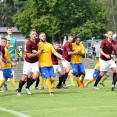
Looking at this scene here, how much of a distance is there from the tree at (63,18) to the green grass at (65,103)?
48.7 metres

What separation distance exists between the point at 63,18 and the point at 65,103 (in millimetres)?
55100

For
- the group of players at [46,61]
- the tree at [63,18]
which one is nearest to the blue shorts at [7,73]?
the group of players at [46,61]

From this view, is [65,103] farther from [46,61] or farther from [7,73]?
[7,73]

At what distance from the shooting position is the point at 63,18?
227 feet

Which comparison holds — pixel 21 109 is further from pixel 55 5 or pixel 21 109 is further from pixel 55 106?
pixel 55 5

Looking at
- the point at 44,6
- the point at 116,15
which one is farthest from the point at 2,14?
the point at 44,6

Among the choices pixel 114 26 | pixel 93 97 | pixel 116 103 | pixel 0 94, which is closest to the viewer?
pixel 116 103

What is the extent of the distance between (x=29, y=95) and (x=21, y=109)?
331 centimetres

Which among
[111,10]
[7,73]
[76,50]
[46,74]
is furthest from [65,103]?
[111,10]

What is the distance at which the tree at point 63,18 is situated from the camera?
220 feet

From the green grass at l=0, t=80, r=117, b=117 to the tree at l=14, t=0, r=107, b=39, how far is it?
48.7 metres

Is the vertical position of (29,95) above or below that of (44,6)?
below

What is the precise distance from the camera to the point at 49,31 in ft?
216

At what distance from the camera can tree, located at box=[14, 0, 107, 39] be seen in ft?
220
